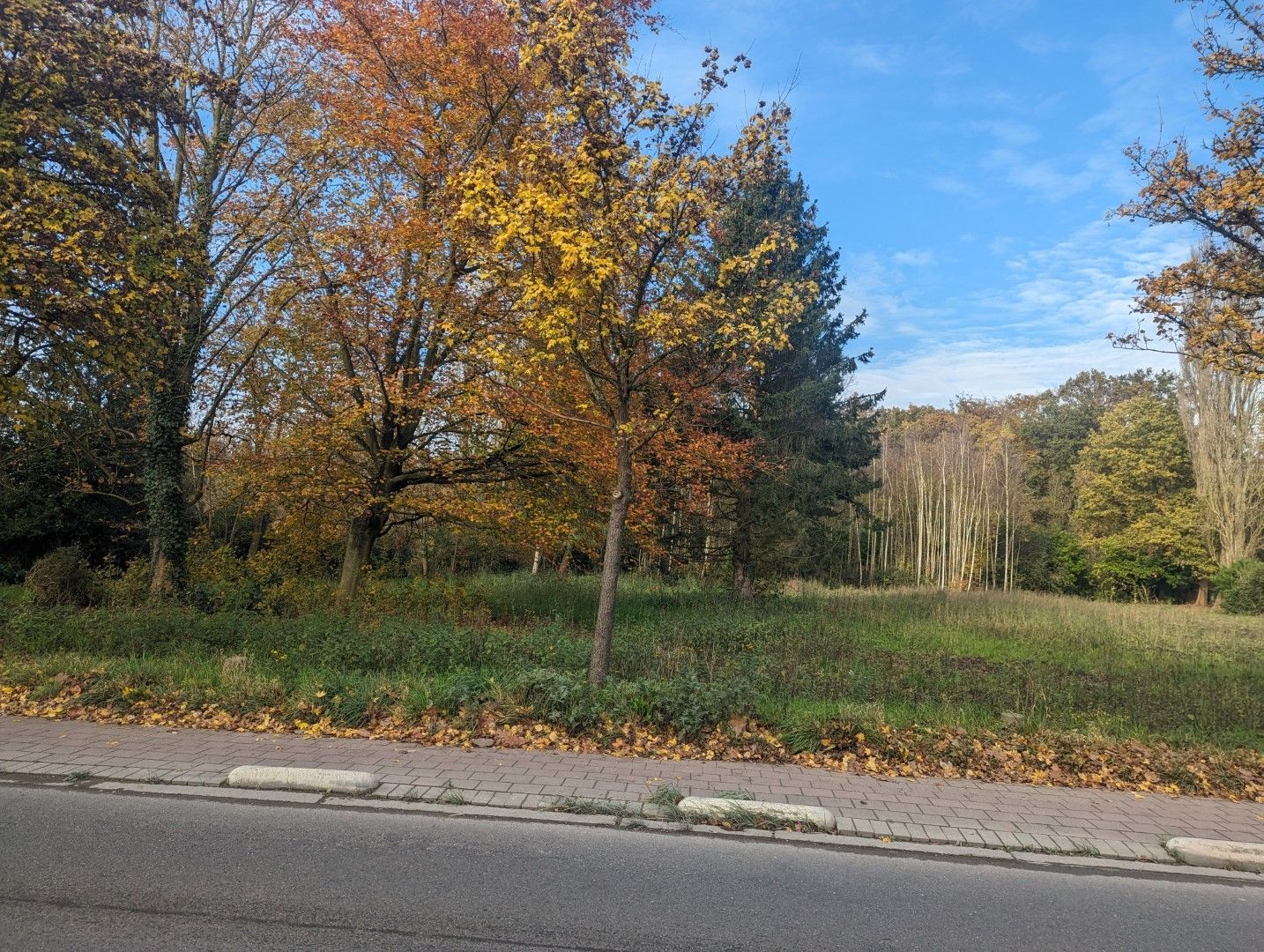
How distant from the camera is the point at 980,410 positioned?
63.4 meters

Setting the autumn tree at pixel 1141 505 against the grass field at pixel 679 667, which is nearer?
the grass field at pixel 679 667

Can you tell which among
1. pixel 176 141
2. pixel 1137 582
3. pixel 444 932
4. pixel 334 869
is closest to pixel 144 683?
pixel 334 869

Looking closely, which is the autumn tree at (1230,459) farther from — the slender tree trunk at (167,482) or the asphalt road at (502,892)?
the slender tree trunk at (167,482)

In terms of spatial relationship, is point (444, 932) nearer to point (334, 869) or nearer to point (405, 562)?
point (334, 869)

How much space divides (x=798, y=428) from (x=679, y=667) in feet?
41.6

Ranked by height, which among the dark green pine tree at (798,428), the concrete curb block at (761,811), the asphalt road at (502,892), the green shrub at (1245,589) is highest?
the dark green pine tree at (798,428)


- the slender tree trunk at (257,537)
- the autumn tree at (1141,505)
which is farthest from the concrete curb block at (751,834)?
the autumn tree at (1141,505)

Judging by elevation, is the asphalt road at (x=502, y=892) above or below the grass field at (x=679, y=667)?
below

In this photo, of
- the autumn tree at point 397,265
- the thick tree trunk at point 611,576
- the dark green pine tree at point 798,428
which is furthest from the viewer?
the dark green pine tree at point 798,428

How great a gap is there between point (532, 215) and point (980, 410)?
63.4m

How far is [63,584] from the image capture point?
15.1 metres

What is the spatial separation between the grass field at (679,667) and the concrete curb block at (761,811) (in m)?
1.58

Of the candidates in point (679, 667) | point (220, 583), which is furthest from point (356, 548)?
point (679, 667)

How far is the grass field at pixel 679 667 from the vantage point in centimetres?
737
